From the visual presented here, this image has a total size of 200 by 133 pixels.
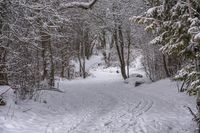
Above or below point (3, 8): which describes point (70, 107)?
below

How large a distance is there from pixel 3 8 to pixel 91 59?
43.6 m

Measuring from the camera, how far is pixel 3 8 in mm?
9422

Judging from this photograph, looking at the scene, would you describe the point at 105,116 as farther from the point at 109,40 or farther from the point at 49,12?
the point at 109,40

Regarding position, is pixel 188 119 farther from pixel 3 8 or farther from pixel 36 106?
pixel 3 8

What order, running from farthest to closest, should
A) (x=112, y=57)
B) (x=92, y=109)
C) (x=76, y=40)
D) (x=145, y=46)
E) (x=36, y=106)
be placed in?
(x=112, y=57)
(x=76, y=40)
(x=145, y=46)
(x=92, y=109)
(x=36, y=106)

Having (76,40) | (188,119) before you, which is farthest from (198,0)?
(76,40)

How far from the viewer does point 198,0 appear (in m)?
8.61

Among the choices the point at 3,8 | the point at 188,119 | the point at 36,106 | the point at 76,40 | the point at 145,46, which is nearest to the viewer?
the point at 3,8

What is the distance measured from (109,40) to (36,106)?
40.4 meters

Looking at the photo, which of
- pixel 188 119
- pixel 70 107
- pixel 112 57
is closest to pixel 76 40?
pixel 112 57

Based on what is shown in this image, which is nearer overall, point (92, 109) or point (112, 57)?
point (92, 109)

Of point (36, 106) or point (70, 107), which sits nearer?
→ point (36, 106)

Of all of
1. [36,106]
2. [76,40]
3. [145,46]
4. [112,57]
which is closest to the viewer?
[36,106]

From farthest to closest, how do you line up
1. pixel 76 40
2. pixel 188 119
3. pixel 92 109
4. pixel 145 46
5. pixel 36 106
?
pixel 76 40 → pixel 145 46 → pixel 92 109 → pixel 36 106 → pixel 188 119
